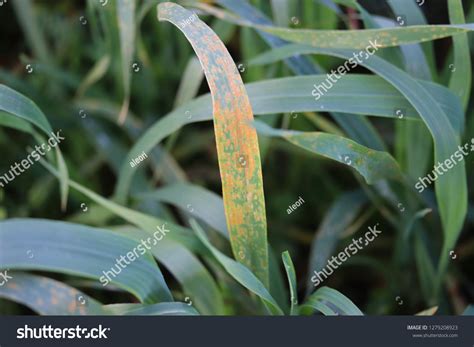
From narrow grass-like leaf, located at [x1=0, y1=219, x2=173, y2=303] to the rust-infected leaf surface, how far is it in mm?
99

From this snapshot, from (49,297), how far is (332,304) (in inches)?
10.6

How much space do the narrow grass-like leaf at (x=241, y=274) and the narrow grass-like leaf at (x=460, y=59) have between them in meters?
0.29

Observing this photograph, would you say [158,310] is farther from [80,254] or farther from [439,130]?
[439,130]

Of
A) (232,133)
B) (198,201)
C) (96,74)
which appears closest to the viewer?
(232,133)

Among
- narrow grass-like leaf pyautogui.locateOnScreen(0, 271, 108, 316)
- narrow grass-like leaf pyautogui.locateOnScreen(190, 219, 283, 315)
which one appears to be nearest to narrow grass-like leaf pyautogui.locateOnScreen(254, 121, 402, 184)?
narrow grass-like leaf pyautogui.locateOnScreen(190, 219, 283, 315)

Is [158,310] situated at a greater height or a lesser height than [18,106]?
lesser

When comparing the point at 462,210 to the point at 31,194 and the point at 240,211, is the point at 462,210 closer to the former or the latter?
the point at 240,211

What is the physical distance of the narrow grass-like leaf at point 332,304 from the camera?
564 mm

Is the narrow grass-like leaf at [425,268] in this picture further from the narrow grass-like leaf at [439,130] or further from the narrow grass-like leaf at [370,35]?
the narrow grass-like leaf at [370,35]

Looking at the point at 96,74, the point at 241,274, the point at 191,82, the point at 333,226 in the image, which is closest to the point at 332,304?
the point at 241,274

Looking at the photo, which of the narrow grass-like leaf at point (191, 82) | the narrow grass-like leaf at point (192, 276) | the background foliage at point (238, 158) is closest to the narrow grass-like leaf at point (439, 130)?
the background foliage at point (238, 158)

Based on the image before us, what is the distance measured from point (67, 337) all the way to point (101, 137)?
0.36 m

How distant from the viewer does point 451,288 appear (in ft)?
2.52

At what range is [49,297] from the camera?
0.59 meters
